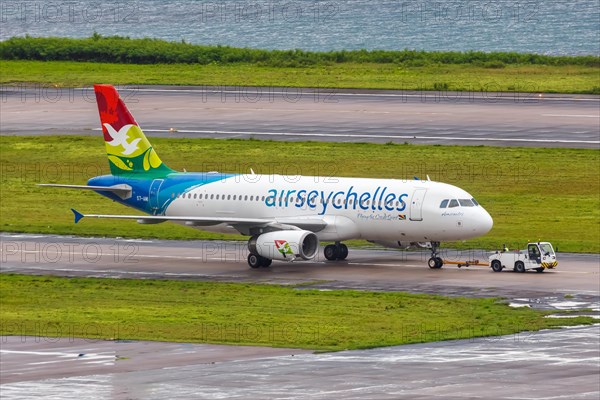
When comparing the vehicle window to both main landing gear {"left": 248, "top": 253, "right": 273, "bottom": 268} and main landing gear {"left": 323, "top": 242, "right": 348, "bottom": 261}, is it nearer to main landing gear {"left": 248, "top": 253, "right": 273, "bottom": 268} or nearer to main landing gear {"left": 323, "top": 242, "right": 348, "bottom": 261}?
main landing gear {"left": 323, "top": 242, "right": 348, "bottom": 261}

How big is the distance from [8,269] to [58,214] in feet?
61.4

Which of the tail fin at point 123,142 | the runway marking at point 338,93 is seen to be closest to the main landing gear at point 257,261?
the tail fin at point 123,142

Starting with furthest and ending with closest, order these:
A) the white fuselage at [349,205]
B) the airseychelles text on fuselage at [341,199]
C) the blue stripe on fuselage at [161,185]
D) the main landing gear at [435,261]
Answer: the blue stripe on fuselage at [161,185] → the airseychelles text on fuselage at [341,199] → the main landing gear at [435,261] → the white fuselage at [349,205]

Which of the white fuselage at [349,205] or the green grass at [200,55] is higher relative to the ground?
the green grass at [200,55]

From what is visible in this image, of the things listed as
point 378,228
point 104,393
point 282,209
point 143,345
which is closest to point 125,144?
point 282,209

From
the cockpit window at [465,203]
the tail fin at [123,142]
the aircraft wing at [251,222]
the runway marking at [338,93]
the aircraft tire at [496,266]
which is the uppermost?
the runway marking at [338,93]

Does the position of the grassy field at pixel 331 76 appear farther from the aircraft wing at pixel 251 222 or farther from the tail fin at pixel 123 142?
the aircraft wing at pixel 251 222

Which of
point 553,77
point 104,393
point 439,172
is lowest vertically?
point 104,393

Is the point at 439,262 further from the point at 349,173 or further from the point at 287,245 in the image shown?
the point at 349,173

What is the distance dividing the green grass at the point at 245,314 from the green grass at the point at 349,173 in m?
17.0

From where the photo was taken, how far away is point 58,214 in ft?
277

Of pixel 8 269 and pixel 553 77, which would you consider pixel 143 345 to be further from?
pixel 553 77

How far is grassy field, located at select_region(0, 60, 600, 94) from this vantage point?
115 m

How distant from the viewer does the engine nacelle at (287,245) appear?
2532 inches
